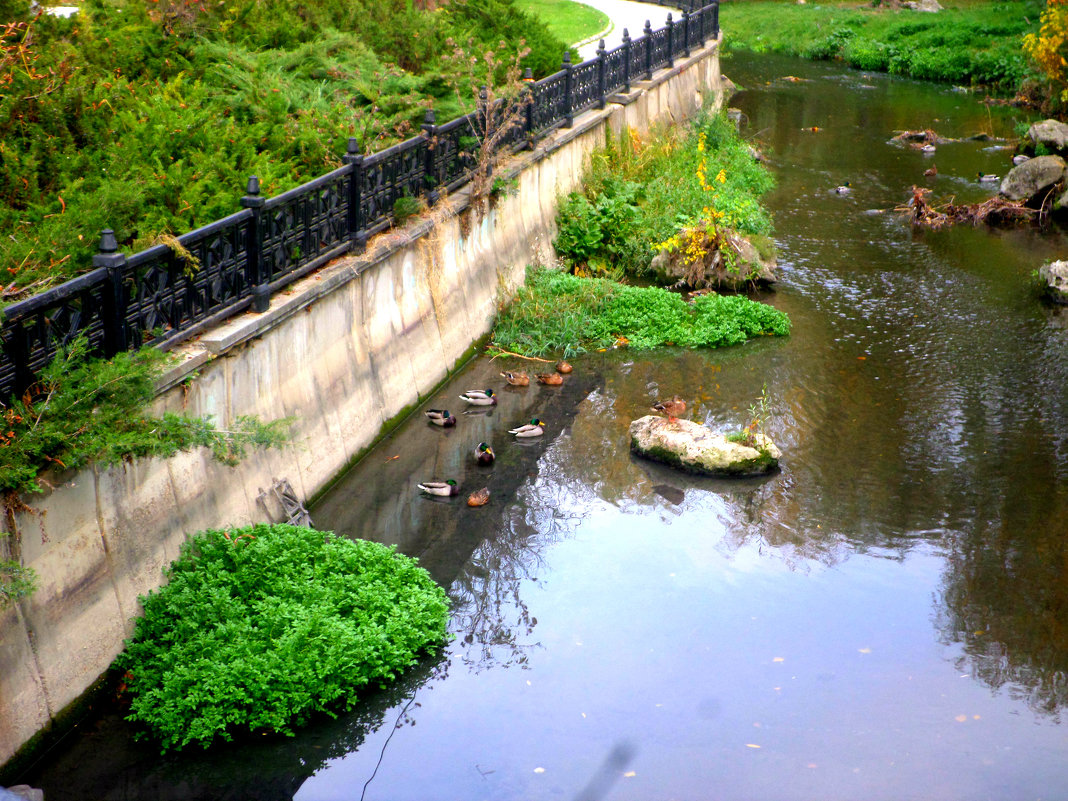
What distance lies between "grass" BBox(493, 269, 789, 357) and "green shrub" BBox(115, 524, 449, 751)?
6365 millimetres

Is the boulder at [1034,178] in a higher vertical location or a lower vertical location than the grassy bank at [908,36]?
lower

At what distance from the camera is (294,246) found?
10070 mm

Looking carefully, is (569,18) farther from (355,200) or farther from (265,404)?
(265,404)

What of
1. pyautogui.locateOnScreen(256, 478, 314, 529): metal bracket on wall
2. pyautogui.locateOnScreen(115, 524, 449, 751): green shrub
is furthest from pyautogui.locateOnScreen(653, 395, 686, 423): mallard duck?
pyautogui.locateOnScreen(256, 478, 314, 529): metal bracket on wall

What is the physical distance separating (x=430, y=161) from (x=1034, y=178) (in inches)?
590

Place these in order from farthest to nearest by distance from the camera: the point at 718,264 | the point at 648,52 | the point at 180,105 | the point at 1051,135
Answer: the point at 1051,135, the point at 648,52, the point at 718,264, the point at 180,105

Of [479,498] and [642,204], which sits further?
[642,204]

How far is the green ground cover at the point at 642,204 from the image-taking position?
56.3ft

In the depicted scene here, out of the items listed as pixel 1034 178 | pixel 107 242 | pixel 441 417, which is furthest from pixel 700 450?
pixel 1034 178

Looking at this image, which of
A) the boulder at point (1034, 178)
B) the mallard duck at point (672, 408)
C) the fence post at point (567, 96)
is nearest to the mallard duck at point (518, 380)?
the mallard duck at point (672, 408)

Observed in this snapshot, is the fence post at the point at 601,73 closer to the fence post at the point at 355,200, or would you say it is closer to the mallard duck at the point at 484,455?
the fence post at the point at 355,200

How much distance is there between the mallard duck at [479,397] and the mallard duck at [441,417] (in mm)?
542

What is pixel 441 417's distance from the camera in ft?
39.0

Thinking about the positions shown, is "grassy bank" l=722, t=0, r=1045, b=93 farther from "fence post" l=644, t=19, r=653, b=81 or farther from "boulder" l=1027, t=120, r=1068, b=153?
"fence post" l=644, t=19, r=653, b=81
